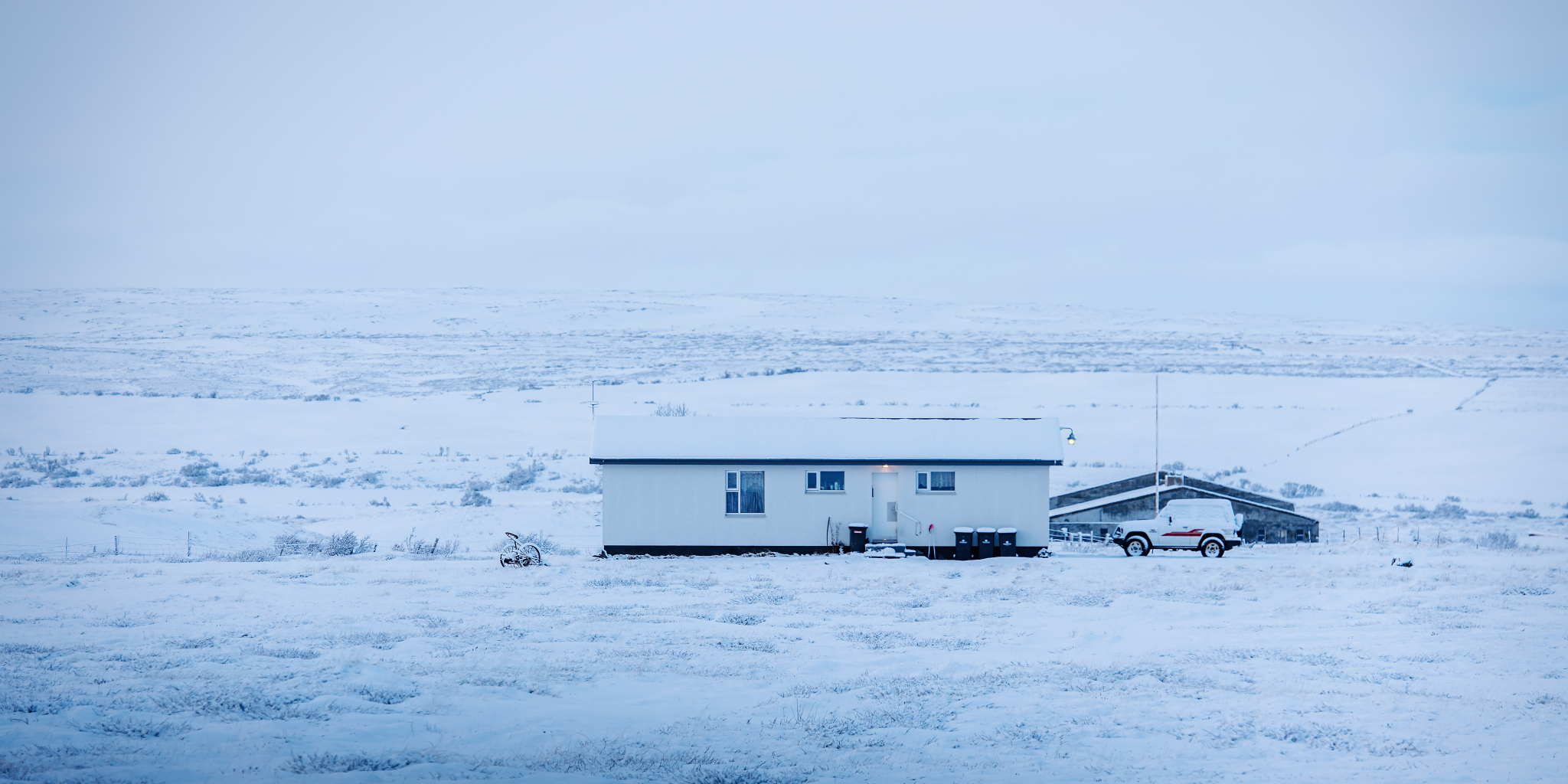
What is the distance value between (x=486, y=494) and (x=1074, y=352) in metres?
58.7

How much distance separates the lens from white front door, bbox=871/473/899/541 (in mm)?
25609

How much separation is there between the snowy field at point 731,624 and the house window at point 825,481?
1528 mm

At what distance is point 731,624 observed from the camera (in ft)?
58.2

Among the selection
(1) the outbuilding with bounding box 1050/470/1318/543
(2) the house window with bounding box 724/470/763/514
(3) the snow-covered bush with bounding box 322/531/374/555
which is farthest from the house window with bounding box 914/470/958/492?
(3) the snow-covered bush with bounding box 322/531/374/555

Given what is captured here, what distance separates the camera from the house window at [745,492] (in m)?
25.3

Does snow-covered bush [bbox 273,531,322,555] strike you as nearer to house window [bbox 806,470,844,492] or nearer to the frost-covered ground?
the frost-covered ground

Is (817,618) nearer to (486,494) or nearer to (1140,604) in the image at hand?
(1140,604)

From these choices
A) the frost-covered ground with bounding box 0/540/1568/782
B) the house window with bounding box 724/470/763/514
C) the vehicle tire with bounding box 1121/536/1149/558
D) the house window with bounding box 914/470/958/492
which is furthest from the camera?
the vehicle tire with bounding box 1121/536/1149/558

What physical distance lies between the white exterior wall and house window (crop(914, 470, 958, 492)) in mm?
96

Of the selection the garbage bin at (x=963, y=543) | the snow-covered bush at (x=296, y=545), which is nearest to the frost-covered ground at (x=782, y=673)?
the garbage bin at (x=963, y=543)

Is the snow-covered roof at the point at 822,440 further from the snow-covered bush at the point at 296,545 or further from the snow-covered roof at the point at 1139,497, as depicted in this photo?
the snow-covered bush at the point at 296,545

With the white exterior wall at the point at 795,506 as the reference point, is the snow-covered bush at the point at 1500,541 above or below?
below

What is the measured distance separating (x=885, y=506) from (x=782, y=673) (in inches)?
450

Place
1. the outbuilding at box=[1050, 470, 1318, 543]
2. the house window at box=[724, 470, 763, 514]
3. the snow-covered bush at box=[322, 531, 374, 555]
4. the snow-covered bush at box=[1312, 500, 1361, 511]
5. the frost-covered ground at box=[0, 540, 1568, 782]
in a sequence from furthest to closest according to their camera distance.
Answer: the snow-covered bush at box=[1312, 500, 1361, 511] < the outbuilding at box=[1050, 470, 1318, 543] < the snow-covered bush at box=[322, 531, 374, 555] < the house window at box=[724, 470, 763, 514] < the frost-covered ground at box=[0, 540, 1568, 782]
